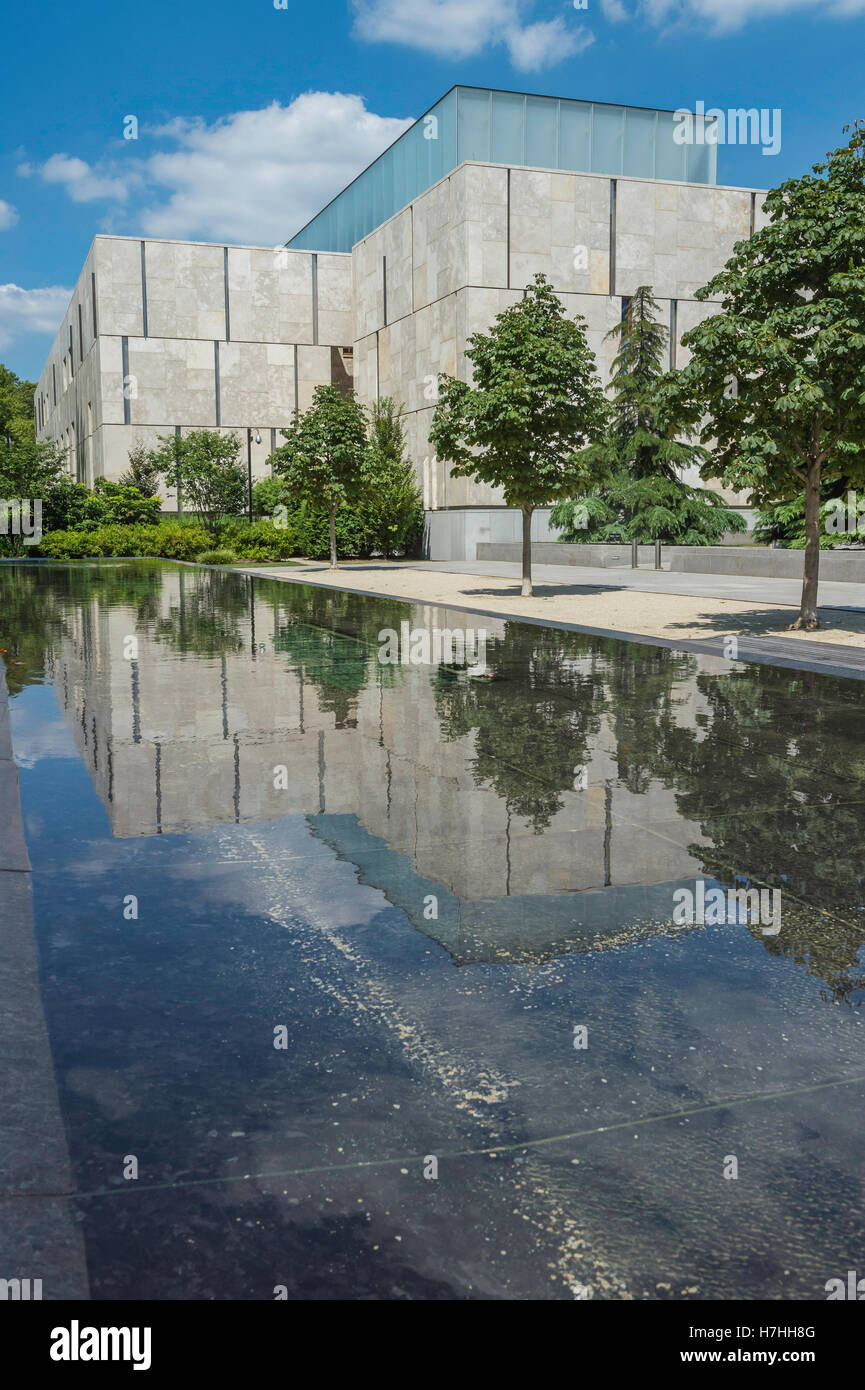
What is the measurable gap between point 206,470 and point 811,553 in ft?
140

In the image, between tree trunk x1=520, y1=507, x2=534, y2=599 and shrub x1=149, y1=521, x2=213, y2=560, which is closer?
tree trunk x1=520, y1=507, x2=534, y2=599

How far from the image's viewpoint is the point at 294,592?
28.2m

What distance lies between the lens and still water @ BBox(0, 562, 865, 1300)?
113 inches

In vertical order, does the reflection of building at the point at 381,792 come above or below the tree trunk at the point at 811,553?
below

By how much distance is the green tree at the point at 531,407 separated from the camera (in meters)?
24.5

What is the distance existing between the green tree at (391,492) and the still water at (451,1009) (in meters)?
37.4

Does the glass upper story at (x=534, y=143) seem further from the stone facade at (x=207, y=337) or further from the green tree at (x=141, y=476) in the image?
the green tree at (x=141, y=476)

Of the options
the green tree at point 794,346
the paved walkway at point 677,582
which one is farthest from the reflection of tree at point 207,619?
the paved walkway at point 677,582

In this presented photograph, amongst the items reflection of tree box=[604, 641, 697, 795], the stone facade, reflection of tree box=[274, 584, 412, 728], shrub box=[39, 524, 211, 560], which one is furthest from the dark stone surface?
the stone facade

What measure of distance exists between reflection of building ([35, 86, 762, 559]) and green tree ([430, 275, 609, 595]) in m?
13.2

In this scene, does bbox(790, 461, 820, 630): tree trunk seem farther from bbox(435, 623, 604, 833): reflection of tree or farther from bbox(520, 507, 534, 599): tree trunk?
bbox(520, 507, 534, 599): tree trunk

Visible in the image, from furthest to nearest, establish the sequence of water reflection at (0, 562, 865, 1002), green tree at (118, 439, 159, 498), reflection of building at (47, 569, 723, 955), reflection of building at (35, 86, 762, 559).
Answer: green tree at (118, 439, 159, 498), reflection of building at (35, 86, 762, 559), reflection of building at (47, 569, 723, 955), water reflection at (0, 562, 865, 1002)
